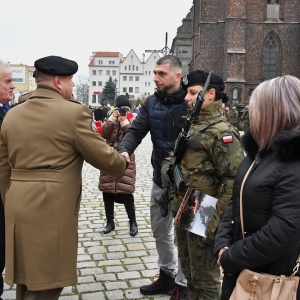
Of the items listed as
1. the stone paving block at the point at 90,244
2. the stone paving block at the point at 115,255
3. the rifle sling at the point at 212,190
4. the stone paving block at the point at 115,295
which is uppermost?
the rifle sling at the point at 212,190

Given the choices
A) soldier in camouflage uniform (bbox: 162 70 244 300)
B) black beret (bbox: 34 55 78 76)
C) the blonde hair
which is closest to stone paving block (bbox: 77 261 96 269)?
soldier in camouflage uniform (bbox: 162 70 244 300)

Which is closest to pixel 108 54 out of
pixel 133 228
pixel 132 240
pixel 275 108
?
pixel 133 228

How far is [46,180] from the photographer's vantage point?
2881 millimetres

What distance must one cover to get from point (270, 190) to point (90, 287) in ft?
9.61

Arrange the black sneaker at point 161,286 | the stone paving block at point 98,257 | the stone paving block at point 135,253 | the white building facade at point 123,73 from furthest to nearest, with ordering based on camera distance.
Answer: the white building facade at point 123,73
the stone paving block at point 135,253
the stone paving block at point 98,257
the black sneaker at point 161,286

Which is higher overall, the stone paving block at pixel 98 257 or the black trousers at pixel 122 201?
the black trousers at pixel 122 201

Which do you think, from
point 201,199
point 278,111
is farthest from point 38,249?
point 278,111

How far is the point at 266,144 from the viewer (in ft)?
7.57

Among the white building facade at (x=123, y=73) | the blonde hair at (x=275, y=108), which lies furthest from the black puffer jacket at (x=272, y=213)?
the white building facade at (x=123, y=73)

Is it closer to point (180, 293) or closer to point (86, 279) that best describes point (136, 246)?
point (86, 279)

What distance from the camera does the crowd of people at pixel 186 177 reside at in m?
2.18

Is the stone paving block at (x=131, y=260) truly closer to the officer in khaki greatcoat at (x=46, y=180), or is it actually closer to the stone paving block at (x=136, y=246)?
the stone paving block at (x=136, y=246)

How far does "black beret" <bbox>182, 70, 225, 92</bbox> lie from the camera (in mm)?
3445

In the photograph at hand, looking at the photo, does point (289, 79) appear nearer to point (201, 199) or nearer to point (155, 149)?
point (201, 199)
